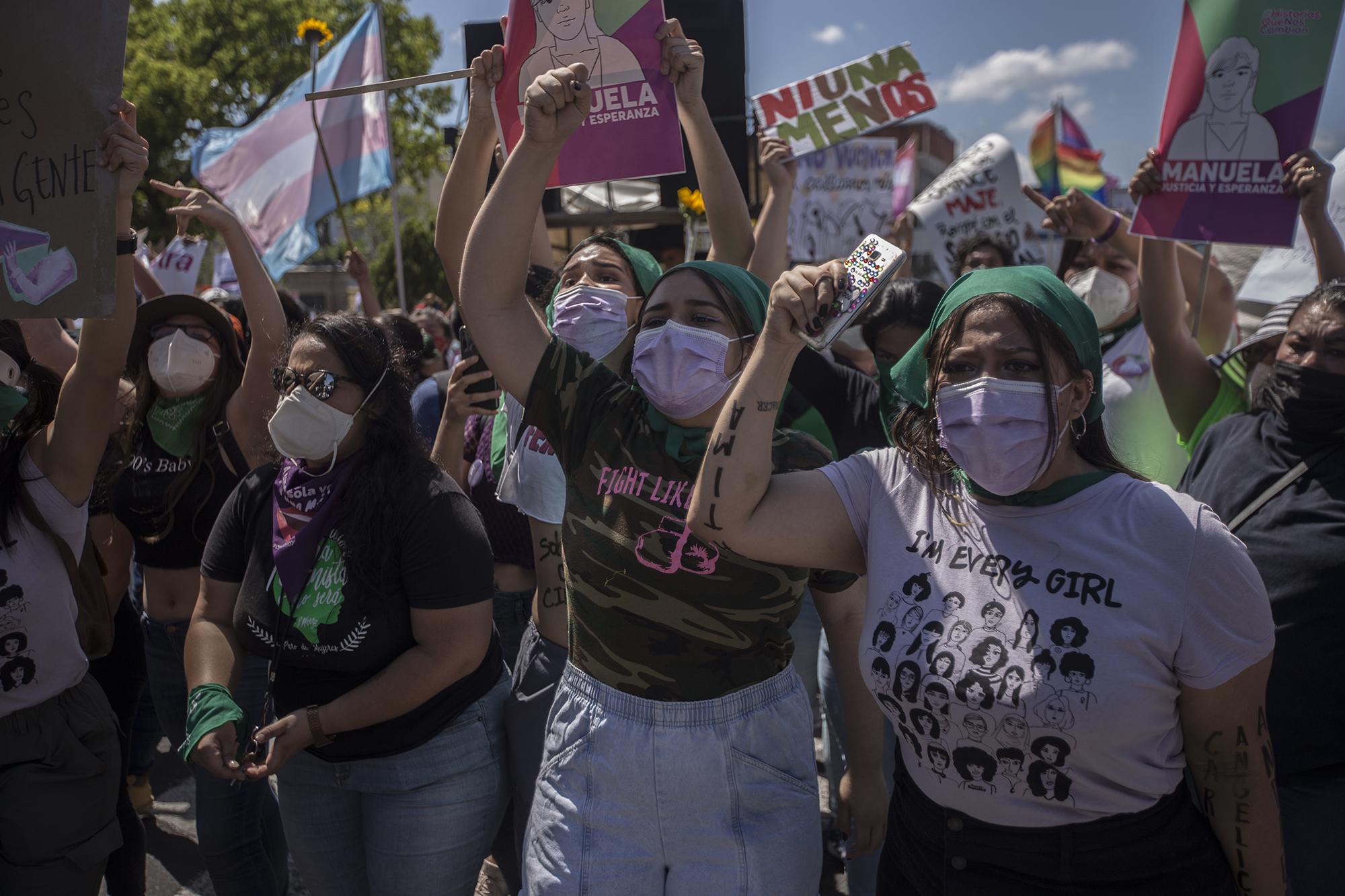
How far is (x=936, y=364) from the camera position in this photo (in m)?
1.83

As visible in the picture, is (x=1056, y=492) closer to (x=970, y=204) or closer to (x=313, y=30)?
(x=970, y=204)

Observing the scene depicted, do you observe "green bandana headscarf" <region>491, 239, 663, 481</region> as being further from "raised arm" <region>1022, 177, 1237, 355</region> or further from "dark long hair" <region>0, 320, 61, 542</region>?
"raised arm" <region>1022, 177, 1237, 355</region>

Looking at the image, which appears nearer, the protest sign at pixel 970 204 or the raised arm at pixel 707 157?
the raised arm at pixel 707 157

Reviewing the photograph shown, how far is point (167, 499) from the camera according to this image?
340 cm

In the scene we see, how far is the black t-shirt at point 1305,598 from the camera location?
7.55 ft

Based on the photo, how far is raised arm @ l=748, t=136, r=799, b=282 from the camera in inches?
120

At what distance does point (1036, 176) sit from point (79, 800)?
9.67 metres

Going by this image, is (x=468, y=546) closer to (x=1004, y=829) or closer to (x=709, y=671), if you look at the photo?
(x=709, y=671)

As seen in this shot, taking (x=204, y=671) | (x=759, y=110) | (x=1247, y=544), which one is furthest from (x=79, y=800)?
(x=759, y=110)

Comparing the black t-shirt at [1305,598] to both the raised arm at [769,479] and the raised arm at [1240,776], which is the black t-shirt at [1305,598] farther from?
the raised arm at [769,479]

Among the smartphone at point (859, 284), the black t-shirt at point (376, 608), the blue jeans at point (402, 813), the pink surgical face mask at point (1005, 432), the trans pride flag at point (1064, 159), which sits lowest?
the blue jeans at point (402, 813)

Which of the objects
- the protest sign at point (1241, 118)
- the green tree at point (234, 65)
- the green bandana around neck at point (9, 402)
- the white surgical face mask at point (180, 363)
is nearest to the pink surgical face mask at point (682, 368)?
the green bandana around neck at point (9, 402)

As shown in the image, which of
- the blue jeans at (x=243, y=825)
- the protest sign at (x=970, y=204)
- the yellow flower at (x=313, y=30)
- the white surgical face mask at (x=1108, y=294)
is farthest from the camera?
the protest sign at (x=970, y=204)

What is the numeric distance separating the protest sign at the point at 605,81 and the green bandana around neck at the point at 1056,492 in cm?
121
